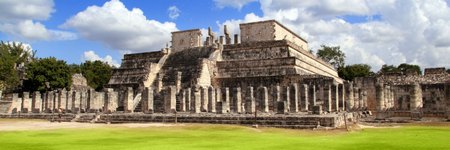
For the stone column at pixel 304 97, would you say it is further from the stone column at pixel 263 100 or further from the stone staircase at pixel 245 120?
the stone staircase at pixel 245 120

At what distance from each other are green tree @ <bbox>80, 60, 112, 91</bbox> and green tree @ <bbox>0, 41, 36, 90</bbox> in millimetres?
8229

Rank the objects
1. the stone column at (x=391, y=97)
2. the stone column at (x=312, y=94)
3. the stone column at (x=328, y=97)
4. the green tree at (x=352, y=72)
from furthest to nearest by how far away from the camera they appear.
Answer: the green tree at (x=352, y=72) < the stone column at (x=391, y=97) < the stone column at (x=312, y=94) < the stone column at (x=328, y=97)

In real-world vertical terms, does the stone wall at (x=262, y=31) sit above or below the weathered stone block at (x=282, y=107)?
above

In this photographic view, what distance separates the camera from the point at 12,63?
2137 inches

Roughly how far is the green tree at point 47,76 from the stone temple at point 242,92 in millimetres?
8551

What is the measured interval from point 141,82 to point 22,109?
9936mm

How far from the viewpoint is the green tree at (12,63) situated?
49.8 meters

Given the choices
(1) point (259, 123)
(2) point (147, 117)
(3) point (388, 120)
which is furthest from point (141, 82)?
(3) point (388, 120)

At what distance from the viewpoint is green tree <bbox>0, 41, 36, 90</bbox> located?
49.8m

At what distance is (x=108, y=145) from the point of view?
12.0m

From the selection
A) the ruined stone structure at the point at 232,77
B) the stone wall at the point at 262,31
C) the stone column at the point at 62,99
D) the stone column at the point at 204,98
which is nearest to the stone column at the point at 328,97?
the ruined stone structure at the point at 232,77

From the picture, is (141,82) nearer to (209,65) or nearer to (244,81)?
(209,65)

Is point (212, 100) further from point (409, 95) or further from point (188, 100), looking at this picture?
point (409, 95)

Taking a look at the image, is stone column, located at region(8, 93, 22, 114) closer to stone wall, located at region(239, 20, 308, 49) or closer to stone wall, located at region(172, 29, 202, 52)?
stone wall, located at region(172, 29, 202, 52)
